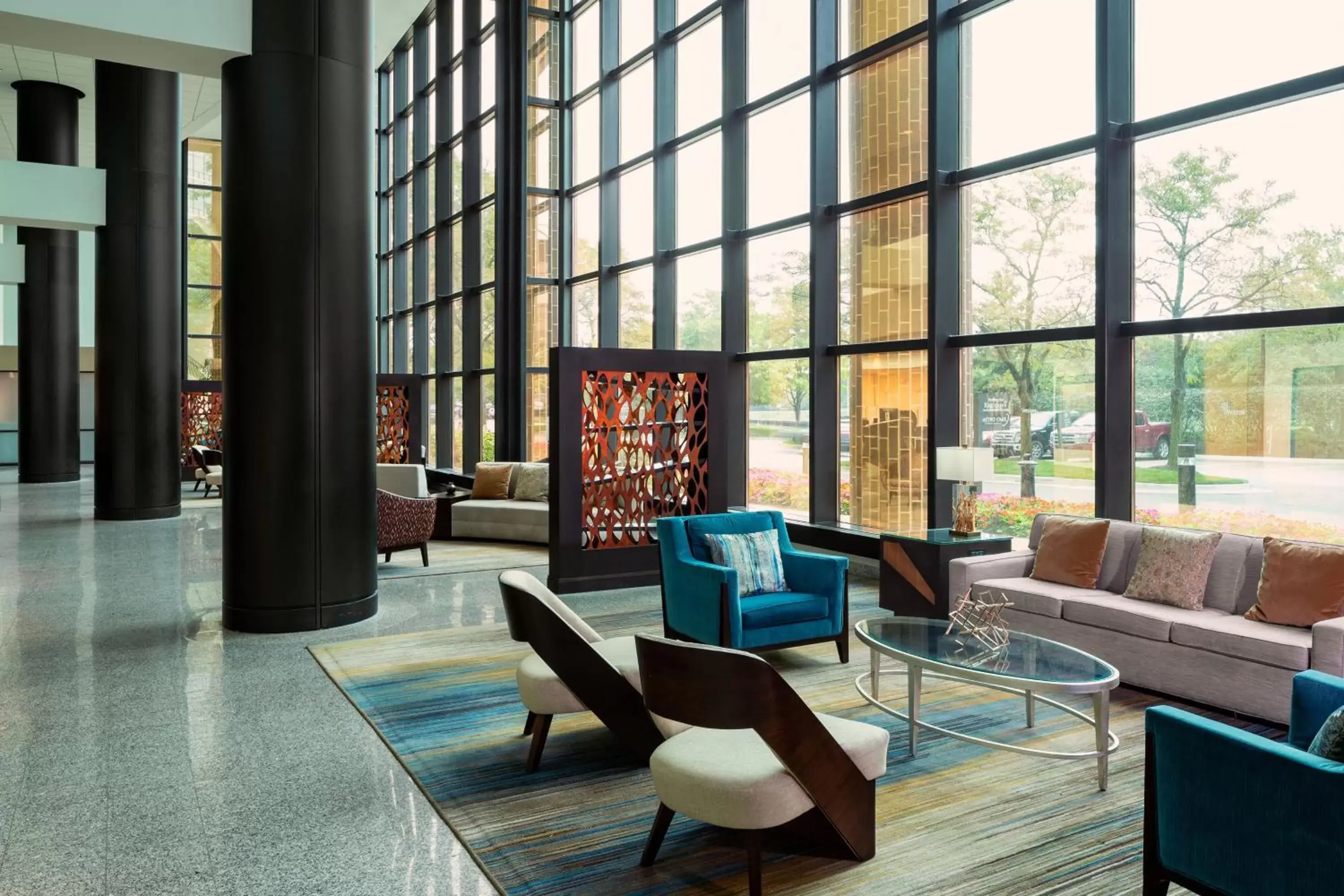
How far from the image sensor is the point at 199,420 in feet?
57.1

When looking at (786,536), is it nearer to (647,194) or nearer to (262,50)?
(262,50)

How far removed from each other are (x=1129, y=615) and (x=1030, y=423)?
2162 millimetres

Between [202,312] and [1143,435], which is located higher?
[202,312]

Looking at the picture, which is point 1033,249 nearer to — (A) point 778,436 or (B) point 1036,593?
(B) point 1036,593

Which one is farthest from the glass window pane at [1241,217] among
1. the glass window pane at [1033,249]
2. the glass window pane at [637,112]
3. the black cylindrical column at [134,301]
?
the black cylindrical column at [134,301]

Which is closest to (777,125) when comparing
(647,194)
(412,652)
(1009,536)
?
(647,194)

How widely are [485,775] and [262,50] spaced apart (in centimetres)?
491

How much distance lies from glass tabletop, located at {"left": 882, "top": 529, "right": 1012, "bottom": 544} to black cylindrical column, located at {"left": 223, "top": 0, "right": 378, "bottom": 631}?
380cm

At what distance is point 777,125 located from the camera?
29.9ft

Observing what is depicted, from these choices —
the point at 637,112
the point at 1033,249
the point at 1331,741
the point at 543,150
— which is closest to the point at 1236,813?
the point at 1331,741

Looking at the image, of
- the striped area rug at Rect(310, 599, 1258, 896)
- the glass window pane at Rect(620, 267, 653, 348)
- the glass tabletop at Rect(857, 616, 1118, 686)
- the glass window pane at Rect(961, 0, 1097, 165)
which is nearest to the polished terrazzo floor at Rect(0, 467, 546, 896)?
the striped area rug at Rect(310, 599, 1258, 896)

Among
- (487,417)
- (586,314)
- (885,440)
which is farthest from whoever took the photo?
(487,417)

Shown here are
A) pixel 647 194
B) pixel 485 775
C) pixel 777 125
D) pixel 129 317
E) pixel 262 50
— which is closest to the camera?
pixel 485 775

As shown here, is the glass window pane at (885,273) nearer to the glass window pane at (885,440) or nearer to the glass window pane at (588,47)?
the glass window pane at (885,440)
